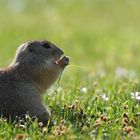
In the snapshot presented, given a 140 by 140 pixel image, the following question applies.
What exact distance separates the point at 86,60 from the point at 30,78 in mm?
9032

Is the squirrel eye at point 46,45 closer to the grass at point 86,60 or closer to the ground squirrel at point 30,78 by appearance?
the ground squirrel at point 30,78

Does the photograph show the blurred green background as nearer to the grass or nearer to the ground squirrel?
the grass

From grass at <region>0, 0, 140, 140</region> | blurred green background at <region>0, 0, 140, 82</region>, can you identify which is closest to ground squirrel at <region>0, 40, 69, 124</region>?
grass at <region>0, 0, 140, 140</region>

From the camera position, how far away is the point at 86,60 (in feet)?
51.1

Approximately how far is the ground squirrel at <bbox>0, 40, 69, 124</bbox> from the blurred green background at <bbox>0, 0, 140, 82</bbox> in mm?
5458

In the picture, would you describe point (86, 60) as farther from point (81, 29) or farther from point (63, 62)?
point (63, 62)

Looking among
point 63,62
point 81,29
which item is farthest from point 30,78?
point 81,29

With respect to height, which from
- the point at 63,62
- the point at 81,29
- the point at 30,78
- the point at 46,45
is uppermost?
the point at 81,29

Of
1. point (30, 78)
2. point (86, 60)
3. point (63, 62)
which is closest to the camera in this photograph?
point (30, 78)

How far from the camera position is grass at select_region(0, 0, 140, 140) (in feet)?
19.1

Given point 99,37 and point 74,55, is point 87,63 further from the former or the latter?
point 99,37

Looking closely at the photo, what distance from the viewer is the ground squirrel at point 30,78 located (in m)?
6.16

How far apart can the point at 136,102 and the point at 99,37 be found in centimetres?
1122

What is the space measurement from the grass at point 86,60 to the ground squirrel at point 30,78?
0.25m
